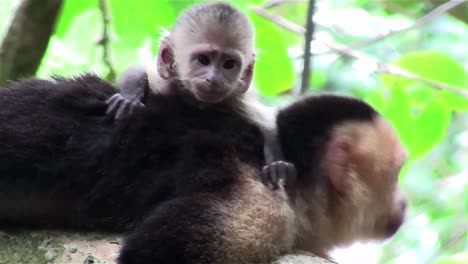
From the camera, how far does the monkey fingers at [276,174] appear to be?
2.21m

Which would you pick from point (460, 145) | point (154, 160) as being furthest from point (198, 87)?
point (460, 145)

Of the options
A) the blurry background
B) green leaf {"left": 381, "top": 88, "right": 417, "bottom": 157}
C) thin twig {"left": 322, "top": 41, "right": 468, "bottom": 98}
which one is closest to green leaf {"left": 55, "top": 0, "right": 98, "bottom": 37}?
the blurry background

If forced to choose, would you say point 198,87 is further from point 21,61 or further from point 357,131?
point 21,61

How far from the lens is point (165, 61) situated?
2.92 metres

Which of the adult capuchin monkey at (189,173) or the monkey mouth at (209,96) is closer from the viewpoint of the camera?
the adult capuchin monkey at (189,173)

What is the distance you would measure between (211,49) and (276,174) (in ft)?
2.59

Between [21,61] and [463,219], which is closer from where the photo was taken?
[21,61]

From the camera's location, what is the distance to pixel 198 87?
2.61m

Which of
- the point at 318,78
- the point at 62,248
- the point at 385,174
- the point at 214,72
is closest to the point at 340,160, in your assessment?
the point at 385,174

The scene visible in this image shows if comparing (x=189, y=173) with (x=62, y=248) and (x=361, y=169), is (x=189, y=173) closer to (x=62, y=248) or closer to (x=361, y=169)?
(x=62, y=248)

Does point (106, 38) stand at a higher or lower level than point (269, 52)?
lower

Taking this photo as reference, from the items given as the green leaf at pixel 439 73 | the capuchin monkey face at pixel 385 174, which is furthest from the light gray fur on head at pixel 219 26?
the green leaf at pixel 439 73

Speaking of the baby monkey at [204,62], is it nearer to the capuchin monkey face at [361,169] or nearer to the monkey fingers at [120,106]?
the monkey fingers at [120,106]

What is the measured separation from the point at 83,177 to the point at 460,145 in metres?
4.26
